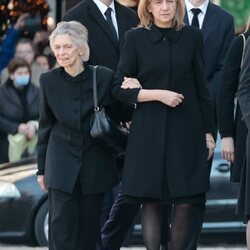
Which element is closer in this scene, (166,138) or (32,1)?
(166,138)

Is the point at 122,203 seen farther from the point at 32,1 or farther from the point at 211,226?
the point at 32,1

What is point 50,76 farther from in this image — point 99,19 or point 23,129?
point 23,129

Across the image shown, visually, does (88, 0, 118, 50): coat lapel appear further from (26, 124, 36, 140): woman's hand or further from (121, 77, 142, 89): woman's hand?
(26, 124, 36, 140): woman's hand

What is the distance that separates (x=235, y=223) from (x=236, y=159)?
360cm

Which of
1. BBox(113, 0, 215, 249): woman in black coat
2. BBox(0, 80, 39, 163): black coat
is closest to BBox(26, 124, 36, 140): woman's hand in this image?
BBox(0, 80, 39, 163): black coat

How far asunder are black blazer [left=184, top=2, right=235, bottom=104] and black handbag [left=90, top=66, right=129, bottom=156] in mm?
1017

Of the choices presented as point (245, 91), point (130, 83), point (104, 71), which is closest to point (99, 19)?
point (104, 71)

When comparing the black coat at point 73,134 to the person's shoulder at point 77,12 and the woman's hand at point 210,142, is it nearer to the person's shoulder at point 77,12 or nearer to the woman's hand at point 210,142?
the woman's hand at point 210,142

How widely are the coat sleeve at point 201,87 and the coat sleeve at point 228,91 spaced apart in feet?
1.10

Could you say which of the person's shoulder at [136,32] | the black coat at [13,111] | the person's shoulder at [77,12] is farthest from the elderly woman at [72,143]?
the black coat at [13,111]

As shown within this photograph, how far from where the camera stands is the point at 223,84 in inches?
308

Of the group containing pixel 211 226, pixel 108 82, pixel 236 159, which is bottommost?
pixel 211 226

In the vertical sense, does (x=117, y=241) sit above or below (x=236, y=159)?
below

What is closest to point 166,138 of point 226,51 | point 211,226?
Answer: point 226,51
